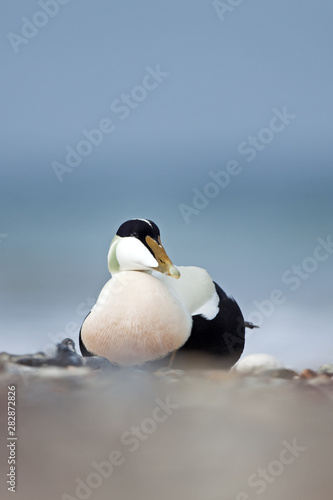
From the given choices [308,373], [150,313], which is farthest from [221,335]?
[308,373]

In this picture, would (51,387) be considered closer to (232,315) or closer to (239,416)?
(239,416)

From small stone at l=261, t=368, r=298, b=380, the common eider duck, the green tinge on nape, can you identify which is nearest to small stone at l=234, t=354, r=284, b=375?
small stone at l=261, t=368, r=298, b=380

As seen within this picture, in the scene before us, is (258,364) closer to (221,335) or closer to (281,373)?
(281,373)

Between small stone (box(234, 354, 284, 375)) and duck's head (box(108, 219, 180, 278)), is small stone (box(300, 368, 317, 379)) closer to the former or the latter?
small stone (box(234, 354, 284, 375))

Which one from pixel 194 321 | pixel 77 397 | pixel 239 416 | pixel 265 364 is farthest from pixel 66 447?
pixel 194 321

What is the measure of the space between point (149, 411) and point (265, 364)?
1.26ft

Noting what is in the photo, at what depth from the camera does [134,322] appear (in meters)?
1.22

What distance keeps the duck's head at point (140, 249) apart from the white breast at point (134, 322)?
0.08 feet

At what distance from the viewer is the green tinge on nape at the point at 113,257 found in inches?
52.3

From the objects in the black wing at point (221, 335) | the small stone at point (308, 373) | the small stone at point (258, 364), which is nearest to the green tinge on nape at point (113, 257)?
the black wing at point (221, 335)

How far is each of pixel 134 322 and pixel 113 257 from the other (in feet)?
0.56

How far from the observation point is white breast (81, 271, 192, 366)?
1.22 m

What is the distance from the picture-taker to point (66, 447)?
77cm

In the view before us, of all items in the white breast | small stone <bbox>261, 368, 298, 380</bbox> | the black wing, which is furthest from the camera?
the black wing
